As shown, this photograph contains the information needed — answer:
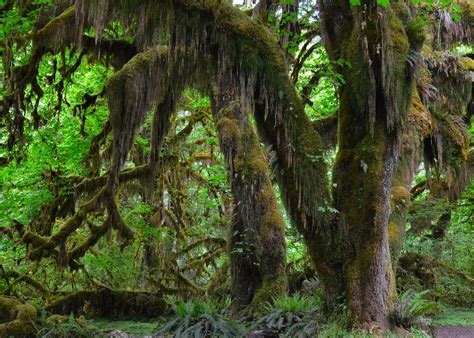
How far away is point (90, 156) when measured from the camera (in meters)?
11.6

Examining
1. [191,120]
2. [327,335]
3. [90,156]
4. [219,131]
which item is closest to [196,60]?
[219,131]

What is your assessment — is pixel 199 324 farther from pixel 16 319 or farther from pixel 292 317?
pixel 16 319

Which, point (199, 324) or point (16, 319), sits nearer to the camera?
point (199, 324)

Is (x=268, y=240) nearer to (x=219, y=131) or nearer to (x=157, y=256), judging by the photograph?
(x=219, y=131)

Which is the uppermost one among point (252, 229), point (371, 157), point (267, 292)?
point (371, 157)

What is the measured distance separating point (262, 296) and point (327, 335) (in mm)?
2441

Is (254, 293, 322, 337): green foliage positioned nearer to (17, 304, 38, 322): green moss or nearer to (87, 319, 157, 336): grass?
(87, 319, 157, 336): grass

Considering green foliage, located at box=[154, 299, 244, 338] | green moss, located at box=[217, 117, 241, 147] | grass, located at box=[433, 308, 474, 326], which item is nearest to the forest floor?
grass, located at box=[433, 308, 474, 326]

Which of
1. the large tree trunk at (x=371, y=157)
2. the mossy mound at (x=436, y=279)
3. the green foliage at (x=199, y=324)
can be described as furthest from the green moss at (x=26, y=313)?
the mossy mound at (x=436, y=279)

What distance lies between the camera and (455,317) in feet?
36.2

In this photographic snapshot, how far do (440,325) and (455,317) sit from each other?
1777 millimetres

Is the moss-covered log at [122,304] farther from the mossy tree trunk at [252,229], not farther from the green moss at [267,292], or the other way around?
the green moss at [267,292]

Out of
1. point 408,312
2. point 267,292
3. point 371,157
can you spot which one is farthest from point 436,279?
point 371,157

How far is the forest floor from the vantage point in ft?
28.5
